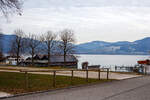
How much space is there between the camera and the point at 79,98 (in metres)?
10.1

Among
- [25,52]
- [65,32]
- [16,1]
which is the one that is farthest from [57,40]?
[16,1]

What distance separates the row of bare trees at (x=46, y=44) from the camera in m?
62.3

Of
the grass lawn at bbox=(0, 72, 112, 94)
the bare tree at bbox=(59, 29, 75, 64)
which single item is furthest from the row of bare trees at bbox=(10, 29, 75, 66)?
the grass lawn at bbox=(0, 72, 112, 94)

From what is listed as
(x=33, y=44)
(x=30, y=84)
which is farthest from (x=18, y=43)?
(x=30, y=84)

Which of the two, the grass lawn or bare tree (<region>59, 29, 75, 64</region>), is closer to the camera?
the grass lawn

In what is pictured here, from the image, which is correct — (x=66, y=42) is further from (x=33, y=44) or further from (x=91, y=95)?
(x=91, y=95)

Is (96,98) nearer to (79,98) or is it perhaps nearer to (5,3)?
(79,98)

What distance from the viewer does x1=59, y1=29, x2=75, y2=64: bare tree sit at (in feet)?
202

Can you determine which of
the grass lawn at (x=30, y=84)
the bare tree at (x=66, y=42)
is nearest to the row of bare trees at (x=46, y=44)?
the bare tree at (x=66, y=42)

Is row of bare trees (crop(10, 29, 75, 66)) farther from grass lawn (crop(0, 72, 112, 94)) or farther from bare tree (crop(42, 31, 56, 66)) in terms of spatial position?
grass lawn (crop(0, 72, 112, 94))

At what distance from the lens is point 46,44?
66.9 meters

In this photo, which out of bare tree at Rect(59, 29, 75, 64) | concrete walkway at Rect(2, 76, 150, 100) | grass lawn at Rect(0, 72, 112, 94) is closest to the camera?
concrete walkway at Rect(2, 76, 150, 100)

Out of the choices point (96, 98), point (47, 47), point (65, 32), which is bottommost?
point (96, 98)

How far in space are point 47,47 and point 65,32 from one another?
6.69m
